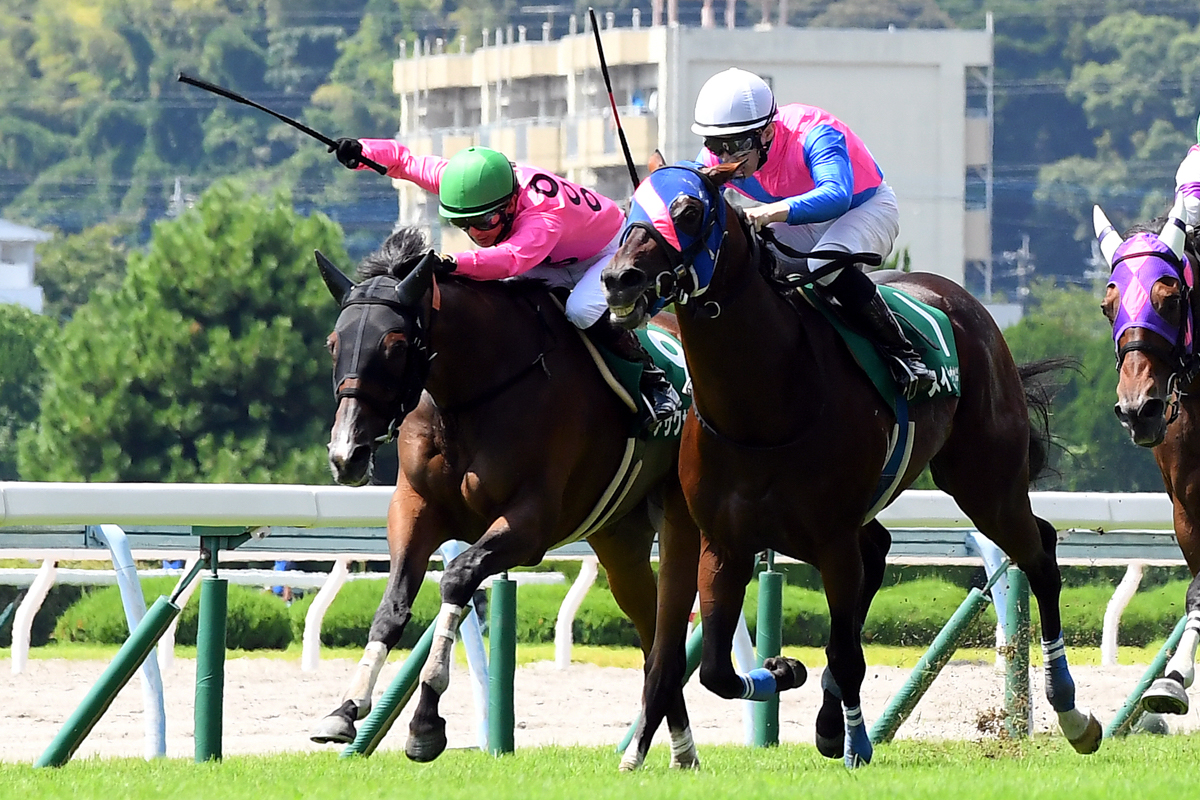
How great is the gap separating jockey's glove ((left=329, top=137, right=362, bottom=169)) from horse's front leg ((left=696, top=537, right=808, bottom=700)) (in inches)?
68.9

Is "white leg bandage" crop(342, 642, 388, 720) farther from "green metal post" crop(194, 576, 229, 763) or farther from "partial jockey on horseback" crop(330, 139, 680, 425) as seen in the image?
"partial jockey on horseback" crop(330, 139, 680, 425)

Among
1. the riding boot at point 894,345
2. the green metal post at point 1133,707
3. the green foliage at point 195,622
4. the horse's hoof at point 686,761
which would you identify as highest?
the riding boot at point 894,345

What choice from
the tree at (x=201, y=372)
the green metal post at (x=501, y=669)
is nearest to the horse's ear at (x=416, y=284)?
the green metal post at (x=501, y=669)

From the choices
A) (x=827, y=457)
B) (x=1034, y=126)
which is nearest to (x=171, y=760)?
(x=827, y=457)

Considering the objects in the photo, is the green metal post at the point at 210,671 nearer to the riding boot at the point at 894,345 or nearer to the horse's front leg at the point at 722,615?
the horse's front leg at the point at 722,615

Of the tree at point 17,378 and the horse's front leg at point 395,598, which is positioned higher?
the horse's front leg at point 395,598

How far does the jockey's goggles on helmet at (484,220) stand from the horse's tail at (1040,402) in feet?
7.79

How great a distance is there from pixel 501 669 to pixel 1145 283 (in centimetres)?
258

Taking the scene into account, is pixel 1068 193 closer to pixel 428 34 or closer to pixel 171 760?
pixel 428 34

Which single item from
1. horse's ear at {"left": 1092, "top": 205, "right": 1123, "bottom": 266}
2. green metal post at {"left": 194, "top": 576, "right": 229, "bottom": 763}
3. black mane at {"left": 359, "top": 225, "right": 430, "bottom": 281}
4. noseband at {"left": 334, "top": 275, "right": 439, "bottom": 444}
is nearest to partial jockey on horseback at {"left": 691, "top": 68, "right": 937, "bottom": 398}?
horse's ear at {"left": 1092, "top": 205, "right": 1123, "bottom": 266}

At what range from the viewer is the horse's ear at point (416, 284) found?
20.8 ft

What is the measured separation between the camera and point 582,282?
6.98 m

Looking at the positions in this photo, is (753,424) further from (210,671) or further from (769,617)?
(210,671)

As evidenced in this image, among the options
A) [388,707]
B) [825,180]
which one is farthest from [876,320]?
[388,707]
